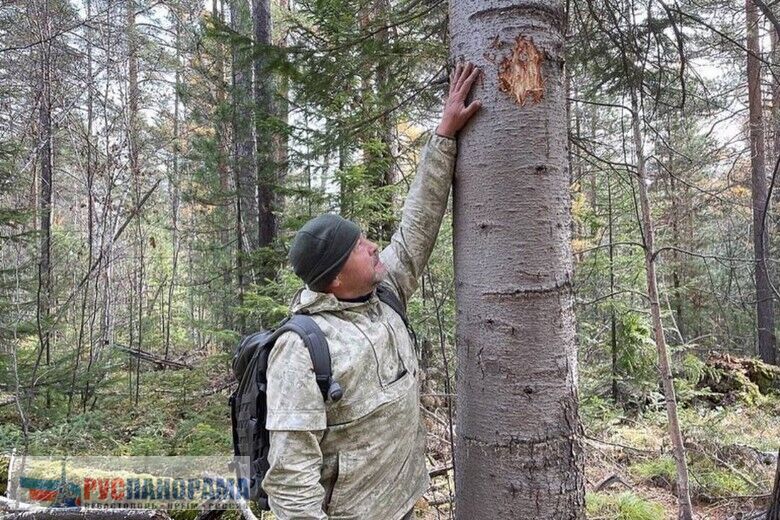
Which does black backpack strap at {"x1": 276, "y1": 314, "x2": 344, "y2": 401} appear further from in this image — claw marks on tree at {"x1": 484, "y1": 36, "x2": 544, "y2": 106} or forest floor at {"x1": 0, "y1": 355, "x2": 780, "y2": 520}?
forest floor at {"x1": 0, "y1": 355, "x2": 780, "y2": 520}

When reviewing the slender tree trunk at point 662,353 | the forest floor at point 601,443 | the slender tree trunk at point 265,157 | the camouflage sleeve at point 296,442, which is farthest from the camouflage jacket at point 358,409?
the slender tree trunk at point 265,157

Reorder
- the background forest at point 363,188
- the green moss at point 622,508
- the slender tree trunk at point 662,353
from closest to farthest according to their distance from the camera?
the background forest at point 363,188 < the slender tree trunk at point 662,353 < the green moss at point 622,508

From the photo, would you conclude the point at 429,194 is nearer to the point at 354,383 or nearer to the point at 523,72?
the point at 523,72

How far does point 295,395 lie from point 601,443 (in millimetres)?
5591

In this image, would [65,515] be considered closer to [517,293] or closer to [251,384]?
[251,384]

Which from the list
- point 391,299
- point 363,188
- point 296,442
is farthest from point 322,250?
point 363,188

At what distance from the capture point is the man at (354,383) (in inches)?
57.2

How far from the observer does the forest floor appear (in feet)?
14.5

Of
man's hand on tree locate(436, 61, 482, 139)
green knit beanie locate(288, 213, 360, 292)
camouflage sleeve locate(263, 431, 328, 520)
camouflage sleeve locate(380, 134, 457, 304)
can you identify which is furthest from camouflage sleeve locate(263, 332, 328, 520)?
man's hand on tree locate(436, 61, 482, 139)

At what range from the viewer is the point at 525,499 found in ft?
4.48

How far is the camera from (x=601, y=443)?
19.4ft

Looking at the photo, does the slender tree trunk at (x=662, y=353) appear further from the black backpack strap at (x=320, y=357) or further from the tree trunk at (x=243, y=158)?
the tree trunk at (x=243, y=158)

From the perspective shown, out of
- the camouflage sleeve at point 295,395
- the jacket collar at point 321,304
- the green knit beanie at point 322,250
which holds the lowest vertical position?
the camouflage sleeve at point 295,395

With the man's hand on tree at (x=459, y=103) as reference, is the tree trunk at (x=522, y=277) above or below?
below
